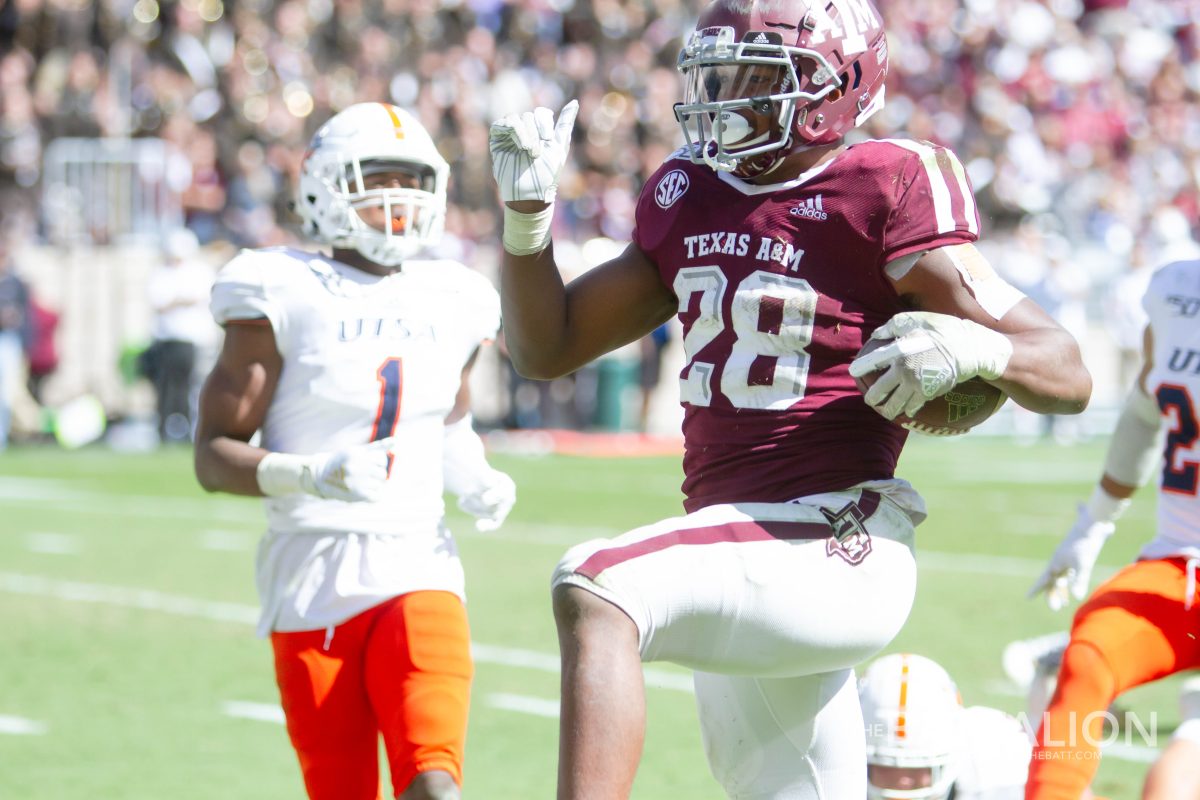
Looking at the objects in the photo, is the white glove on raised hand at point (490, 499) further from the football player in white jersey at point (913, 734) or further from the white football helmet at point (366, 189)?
the football player in white jersey at point (913, 734)

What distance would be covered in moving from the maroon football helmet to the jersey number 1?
956mm

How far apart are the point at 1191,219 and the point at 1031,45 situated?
12.9 feet

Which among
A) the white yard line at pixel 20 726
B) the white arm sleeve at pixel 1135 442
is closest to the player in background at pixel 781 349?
the white arm sleeve at pixel 1135 442

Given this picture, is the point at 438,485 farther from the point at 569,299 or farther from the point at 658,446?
the point at 658,446

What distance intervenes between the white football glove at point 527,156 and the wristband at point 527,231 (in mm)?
34

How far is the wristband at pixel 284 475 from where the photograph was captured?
11.4 ft

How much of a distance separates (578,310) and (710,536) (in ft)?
2.10

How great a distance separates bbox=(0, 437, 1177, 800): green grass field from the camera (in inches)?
203

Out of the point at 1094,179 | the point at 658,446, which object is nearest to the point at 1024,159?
the point at 1094,179

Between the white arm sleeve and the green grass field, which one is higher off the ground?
the white arm sleeve

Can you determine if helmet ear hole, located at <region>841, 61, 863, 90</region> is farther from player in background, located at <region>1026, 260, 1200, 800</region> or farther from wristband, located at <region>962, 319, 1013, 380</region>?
player in background, located at <region>1026, 260, 1200, 800</region>

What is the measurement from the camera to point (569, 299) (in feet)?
10.3

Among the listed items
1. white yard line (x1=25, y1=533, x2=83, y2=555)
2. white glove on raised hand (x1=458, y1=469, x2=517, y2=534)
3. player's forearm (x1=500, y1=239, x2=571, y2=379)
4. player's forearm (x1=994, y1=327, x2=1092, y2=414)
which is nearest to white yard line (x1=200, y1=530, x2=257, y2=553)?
white yard line (x1=25, y1=533, x2=83, y2=555)

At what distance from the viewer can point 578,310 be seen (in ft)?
10.2
